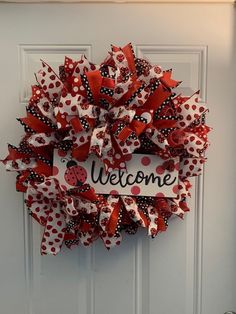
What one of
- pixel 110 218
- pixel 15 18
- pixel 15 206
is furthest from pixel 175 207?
pixel 15 18

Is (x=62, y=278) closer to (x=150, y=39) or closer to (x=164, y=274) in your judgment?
(x=164, y=274)

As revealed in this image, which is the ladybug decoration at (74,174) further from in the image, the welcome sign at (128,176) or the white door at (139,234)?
the white door at (139,234)

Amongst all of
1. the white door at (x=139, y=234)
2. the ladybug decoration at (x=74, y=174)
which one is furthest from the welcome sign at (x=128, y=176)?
the white door at (x=139, y=234)

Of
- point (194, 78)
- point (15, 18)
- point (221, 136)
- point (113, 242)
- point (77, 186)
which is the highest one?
point (15, 18)

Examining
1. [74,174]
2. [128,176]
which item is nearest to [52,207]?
[74,174]

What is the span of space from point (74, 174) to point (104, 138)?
0.44 feet

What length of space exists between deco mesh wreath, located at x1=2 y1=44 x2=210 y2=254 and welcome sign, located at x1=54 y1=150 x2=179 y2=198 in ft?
0.04

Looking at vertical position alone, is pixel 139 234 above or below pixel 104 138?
below

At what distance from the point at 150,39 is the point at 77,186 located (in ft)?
1.38

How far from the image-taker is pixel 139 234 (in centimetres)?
124

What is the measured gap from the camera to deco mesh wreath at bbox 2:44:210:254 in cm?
104

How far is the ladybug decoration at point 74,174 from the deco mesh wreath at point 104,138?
0.04 ft

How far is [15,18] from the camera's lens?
1188 mm

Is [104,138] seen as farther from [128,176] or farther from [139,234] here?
[139,234]
